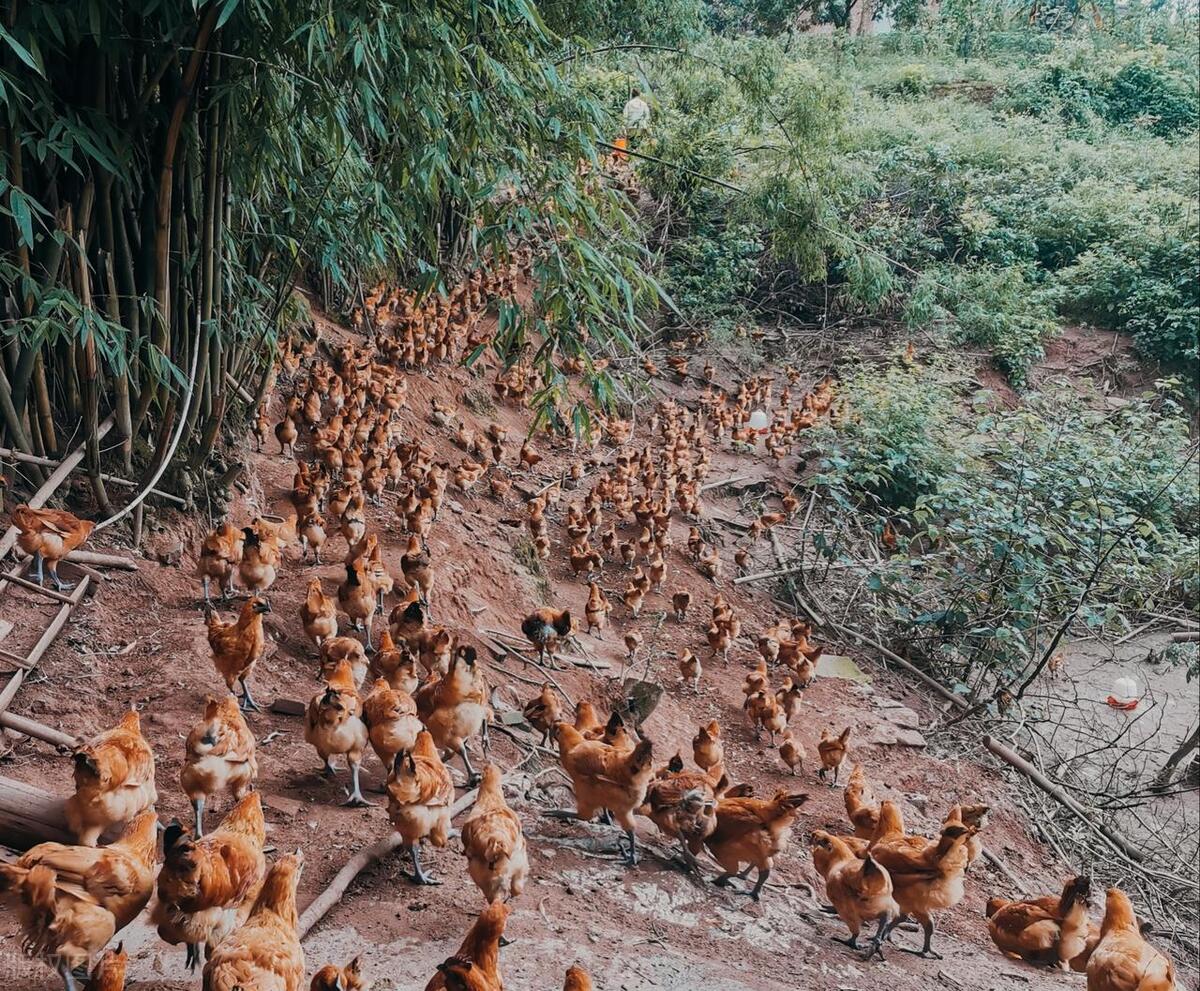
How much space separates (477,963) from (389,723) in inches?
58.4

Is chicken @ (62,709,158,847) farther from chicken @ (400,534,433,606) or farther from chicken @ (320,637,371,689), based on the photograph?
chicken @ (400,534,433,606)

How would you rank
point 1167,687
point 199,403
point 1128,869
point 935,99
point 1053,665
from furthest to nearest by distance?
point 935,99
point 1167,687
point 1053,665
point 1128,869
point 199,403

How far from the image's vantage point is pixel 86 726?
4.37m

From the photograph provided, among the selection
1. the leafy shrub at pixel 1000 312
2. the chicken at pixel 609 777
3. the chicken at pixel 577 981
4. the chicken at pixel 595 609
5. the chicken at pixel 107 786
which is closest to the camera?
the chicken at pixel 577 981

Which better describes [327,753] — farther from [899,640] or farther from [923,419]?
[923,419]

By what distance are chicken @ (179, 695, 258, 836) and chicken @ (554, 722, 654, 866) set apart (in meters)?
1.47

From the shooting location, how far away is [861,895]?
429 cm

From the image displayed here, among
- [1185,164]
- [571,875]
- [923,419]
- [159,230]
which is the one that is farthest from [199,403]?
[1185,164]

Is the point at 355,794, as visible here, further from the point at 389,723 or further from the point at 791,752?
the point at 791,752

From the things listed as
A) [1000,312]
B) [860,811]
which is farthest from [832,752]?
[1000,312]

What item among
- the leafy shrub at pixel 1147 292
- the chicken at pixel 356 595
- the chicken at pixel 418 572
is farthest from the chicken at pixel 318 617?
the leafy shrub at pixel 1147 292

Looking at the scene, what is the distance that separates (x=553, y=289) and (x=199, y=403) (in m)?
2.39

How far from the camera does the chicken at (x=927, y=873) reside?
14.5 feet

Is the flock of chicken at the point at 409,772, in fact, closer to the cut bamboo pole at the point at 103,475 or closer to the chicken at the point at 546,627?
the chicken at the point at 546,627
